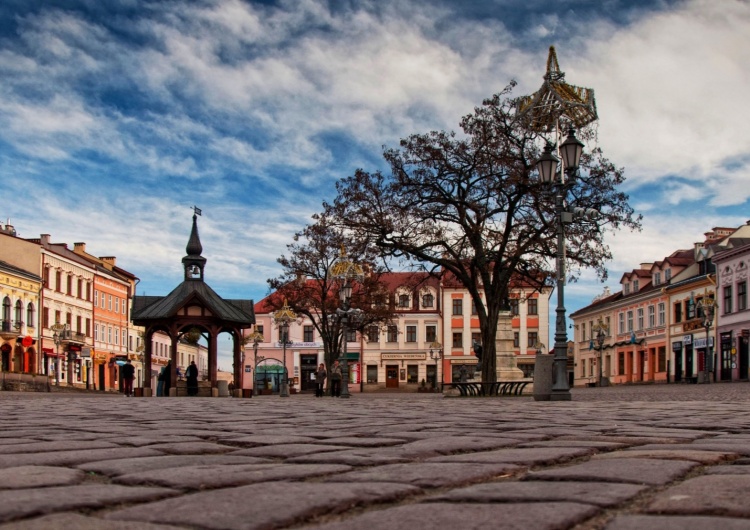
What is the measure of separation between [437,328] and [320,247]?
1661 inches

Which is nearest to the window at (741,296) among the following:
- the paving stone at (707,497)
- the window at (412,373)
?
the window at (412,373)

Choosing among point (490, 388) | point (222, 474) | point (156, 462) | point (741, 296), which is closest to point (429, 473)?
point (222, 474)

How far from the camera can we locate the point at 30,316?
6347cm

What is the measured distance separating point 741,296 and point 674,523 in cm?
5854

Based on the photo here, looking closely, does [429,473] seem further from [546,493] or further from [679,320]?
[679,320]

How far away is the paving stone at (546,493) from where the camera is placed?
122 inches

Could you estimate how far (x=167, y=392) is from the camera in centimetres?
3105

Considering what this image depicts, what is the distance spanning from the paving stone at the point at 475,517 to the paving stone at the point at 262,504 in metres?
0.16

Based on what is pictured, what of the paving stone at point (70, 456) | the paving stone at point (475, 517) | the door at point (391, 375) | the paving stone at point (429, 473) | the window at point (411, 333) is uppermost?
the window at point (411, 333)

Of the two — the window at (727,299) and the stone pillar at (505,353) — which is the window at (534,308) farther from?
the stone pillar at (505,353)

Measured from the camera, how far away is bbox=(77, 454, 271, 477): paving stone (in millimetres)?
4121

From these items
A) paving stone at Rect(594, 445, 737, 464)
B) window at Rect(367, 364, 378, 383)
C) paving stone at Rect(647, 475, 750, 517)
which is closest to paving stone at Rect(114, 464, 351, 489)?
paving stone at Rect(647, 475, 750, 517)

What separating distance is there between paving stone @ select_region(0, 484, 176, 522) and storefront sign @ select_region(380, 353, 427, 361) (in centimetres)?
8023

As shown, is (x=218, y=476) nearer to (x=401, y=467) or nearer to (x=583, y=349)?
(x=401, y=467)
